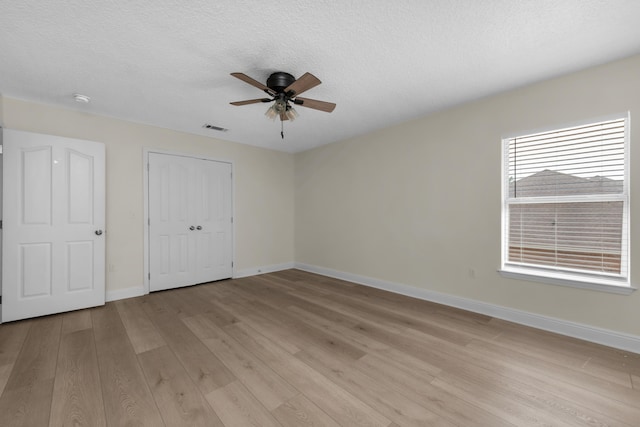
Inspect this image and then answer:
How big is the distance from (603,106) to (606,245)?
1.31 metres

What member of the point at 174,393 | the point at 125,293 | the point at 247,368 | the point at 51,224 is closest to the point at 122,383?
the point at 174,393

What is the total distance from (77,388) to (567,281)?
14.0ft

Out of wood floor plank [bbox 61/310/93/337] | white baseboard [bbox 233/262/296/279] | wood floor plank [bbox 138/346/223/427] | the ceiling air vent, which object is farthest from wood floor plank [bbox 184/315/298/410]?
the ceiling air vent

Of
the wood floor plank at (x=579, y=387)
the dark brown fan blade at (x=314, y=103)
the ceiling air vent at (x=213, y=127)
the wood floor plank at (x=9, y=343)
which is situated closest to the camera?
the wood floor plank at (x=579, y=387)

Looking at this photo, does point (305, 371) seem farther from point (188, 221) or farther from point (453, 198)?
point (188, 221)

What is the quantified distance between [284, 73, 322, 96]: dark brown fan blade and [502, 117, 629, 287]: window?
7.75 feet

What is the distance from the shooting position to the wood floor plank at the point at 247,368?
1.80 meters

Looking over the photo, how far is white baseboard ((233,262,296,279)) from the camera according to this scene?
5091 millimetres

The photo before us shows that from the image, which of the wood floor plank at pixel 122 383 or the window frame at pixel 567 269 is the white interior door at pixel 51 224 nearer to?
the wood floor plank at pixel 122 383

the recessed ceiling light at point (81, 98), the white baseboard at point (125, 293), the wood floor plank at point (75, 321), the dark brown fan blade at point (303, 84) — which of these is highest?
the recessed ceiling light at point (81, 98)

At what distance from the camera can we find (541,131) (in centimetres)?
280

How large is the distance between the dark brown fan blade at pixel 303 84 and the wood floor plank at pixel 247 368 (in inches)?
93.6

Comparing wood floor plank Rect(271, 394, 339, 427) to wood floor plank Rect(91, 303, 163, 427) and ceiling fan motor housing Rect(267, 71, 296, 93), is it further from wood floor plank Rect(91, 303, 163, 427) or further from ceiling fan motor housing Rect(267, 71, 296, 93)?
ceiling fan motor housing Rect(267, 71, 296, 93)

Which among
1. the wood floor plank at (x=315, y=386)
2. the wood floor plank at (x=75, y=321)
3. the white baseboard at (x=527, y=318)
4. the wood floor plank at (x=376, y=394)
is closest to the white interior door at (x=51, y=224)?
the wood floor plank at (x=75, y=321)
